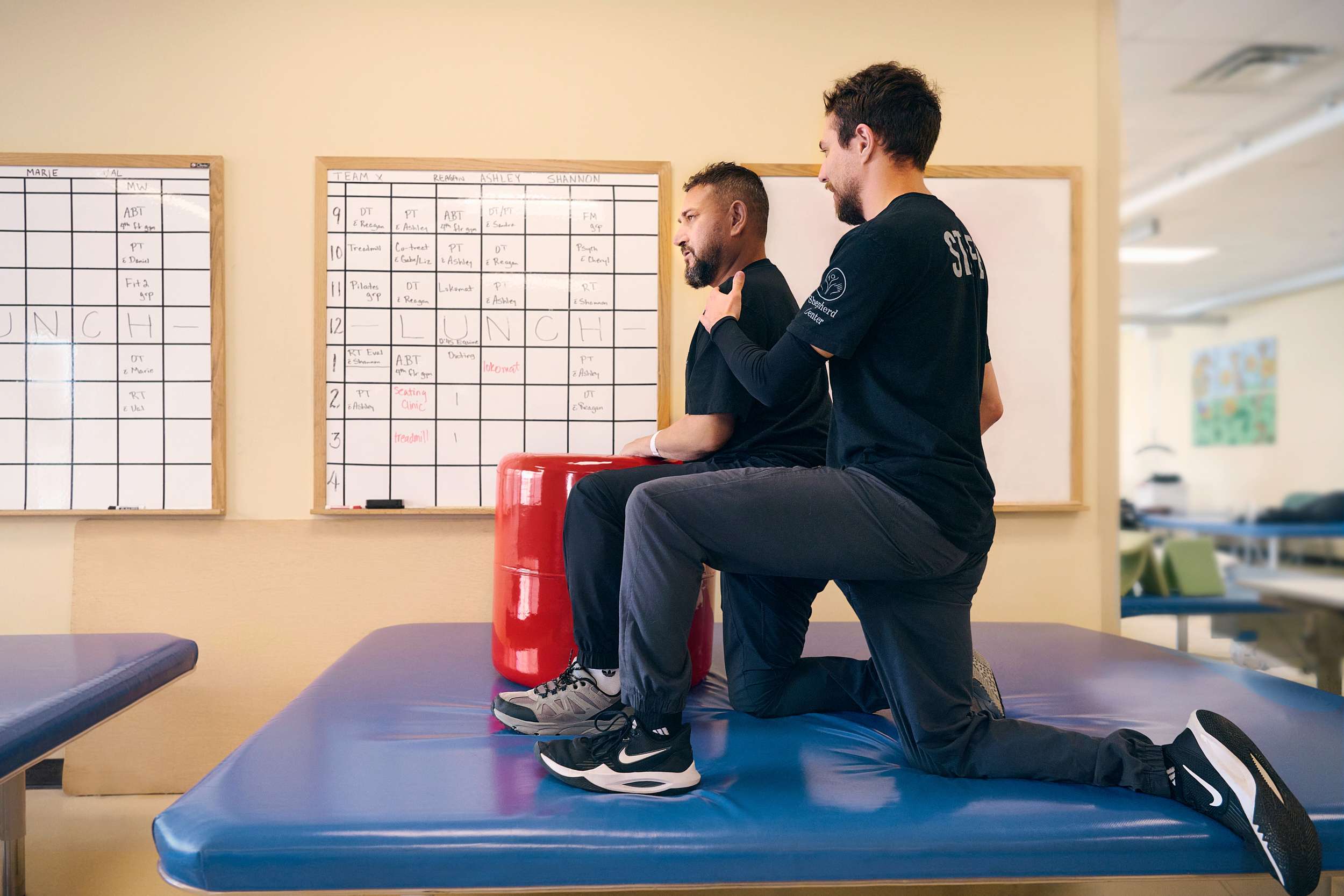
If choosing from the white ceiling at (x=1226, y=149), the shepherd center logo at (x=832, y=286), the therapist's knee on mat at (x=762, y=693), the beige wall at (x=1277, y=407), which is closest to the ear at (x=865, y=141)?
the shepherd center logo at (x=832, y=286)

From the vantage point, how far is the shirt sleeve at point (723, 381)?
1720 millimetres

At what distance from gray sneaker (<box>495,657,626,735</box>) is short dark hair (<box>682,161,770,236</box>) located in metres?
1.09

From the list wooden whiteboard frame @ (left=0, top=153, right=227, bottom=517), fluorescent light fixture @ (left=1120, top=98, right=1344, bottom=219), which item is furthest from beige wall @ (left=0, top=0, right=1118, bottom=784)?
fluorescent light fixture @ (left=1120, top=98, right=1344, bottom=219)

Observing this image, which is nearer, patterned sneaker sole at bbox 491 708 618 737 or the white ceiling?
patterned sneaker sole at bbox 491 708 618 737

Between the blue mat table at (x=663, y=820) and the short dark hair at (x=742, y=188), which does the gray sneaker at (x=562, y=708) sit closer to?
the blue mat table at (x=663, y=820)

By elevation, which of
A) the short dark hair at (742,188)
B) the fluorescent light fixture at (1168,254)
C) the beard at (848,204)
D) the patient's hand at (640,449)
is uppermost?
the fluorescent light fixture at (1168,254)

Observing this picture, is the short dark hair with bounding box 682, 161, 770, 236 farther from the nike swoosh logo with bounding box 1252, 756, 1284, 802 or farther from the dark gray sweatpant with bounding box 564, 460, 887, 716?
the nike swoosh logo with bounding box 1252, 756, 1284, 802

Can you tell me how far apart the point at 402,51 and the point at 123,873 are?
254 centimetres

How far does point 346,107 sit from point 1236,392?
7036 millimetres

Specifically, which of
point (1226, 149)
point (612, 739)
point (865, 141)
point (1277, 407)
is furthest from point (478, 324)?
point (1277, 407)

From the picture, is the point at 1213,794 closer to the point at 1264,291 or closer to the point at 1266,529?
the point at 1266,529

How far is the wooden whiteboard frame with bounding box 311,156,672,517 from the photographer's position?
8.71 ft

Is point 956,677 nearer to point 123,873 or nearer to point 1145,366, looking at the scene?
point 123,873

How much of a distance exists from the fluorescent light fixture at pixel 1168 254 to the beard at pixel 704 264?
5.53m
